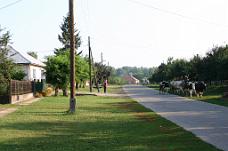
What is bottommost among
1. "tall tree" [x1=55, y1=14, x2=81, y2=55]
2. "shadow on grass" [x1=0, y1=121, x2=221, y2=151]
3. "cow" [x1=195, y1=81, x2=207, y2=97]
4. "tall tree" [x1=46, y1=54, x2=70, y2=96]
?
"shadow on grass" [x1=0, y1=121, x2=221, y2=151]

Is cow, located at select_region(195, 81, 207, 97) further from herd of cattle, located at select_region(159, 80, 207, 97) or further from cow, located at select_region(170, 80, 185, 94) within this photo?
cow, located at select_region(170, 80, 185, 94)

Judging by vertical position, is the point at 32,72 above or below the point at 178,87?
above

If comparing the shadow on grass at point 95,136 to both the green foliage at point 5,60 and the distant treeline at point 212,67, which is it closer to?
the green foliage at point 5,60

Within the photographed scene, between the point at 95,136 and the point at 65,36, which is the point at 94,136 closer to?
the point at 95,136

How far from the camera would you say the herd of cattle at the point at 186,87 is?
46312mm

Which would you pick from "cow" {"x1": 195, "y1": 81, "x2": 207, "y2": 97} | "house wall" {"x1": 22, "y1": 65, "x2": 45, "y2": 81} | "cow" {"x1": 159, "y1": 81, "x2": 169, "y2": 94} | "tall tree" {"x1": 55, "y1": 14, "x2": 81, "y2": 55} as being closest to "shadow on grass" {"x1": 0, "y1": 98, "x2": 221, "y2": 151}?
"cow" {"x1": 195, "y1": 81, "x2": 207, "y2": 97}

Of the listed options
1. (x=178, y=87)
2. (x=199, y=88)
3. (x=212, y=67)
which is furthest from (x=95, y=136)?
(x=212, y=67)

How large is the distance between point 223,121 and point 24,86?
25670 millimetres

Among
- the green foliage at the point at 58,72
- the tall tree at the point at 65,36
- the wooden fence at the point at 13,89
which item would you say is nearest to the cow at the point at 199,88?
the green foliage at the point at 58,72

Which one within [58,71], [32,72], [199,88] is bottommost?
[199,88]

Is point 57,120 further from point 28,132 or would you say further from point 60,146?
point 60,146

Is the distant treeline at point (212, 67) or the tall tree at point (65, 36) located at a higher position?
the tall tree at point (65, 36)

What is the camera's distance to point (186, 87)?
48.6 meters

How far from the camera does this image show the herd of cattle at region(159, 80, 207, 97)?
46.3 m
